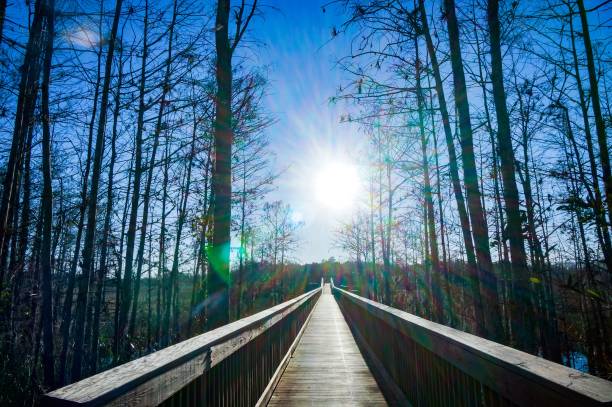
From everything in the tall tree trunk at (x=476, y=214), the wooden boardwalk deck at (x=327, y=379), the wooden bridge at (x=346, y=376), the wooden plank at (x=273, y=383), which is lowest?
the wooden boardwalk deck at (x=327, y=379)

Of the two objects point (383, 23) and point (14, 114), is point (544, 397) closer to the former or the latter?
point (383, 23)

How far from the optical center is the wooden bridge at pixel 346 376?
129cm

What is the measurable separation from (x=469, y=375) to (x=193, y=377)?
1.58 m

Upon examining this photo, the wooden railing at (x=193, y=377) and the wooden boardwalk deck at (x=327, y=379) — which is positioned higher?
the wooden railing at (x=193, y=377)

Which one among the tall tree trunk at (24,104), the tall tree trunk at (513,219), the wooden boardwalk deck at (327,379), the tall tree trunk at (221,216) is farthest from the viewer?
the tall tree trunk at (221,216)

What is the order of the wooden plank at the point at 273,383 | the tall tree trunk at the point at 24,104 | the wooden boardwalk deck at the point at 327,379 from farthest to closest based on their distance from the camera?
1. the tall tree trunk at the point at 24,104
2. the wooden boardwalk deck at the point at 327,379
3. the wooden plank at the point at 273,383

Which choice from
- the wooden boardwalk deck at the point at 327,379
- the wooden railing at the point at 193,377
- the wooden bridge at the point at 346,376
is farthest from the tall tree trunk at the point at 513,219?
the wooden railing at the point at 193,377

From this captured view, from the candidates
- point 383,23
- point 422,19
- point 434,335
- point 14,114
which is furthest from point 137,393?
point 422,19

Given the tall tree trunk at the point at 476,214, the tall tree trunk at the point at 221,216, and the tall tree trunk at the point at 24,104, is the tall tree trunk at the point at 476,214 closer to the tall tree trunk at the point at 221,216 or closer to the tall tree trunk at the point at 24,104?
the tall tree trunk at the point at 221,216

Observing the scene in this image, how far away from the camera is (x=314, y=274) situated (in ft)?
263

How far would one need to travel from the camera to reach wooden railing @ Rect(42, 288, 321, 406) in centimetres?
123

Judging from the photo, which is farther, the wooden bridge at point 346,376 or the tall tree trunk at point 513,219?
the tall tree trunk at point 513,219

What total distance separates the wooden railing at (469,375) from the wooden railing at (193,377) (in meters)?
1.47

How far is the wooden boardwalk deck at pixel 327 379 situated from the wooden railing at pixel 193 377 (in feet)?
1.70
